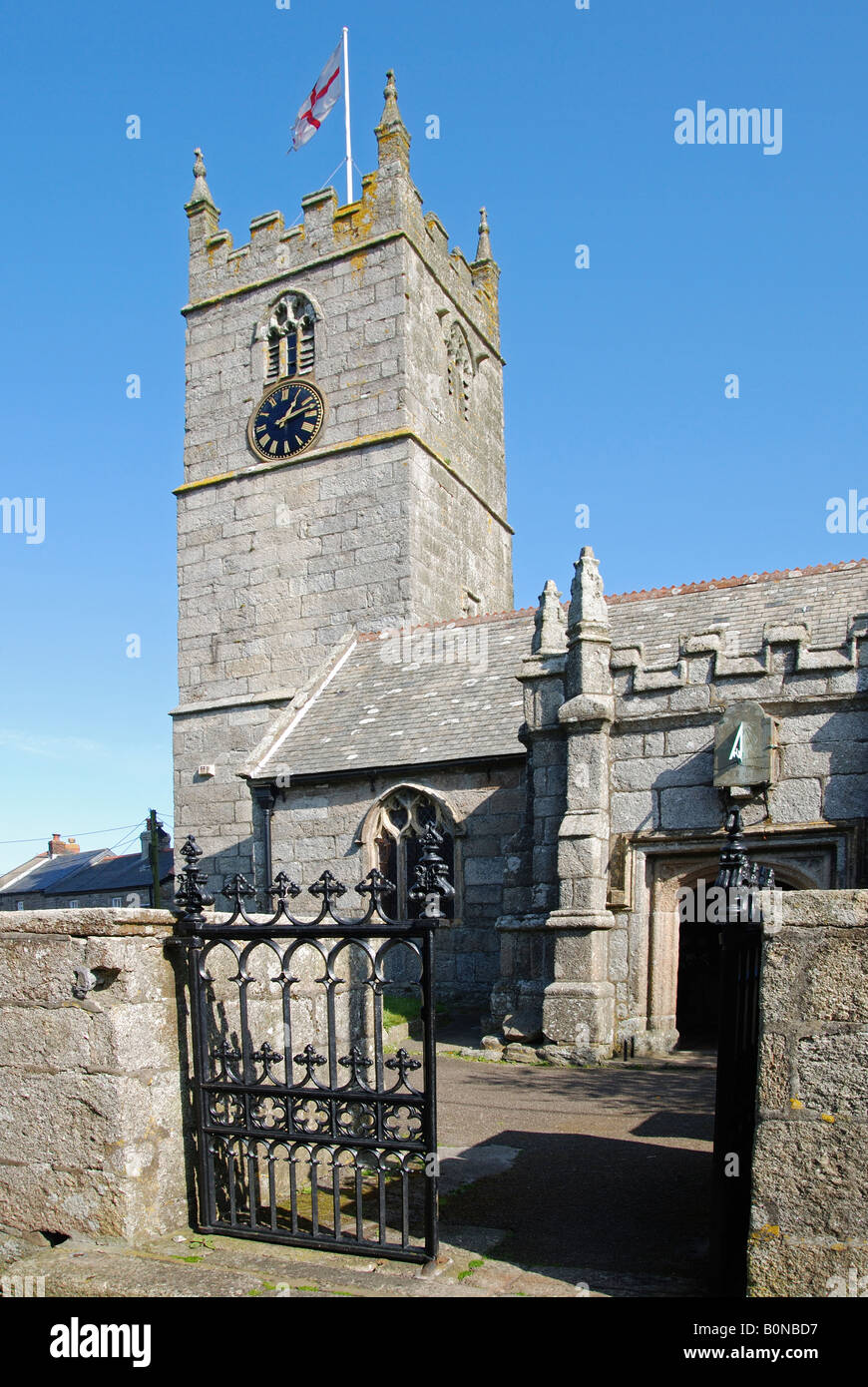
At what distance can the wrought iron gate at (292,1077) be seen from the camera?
4418 millimetres

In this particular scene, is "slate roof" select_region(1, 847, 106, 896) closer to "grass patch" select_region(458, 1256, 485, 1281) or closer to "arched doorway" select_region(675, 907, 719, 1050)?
"arched doorway" select_region(675, 907, 719, 1050)

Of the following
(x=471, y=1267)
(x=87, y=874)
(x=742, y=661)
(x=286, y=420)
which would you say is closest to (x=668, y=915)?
(x=742, y=661)

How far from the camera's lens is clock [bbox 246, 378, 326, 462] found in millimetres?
22469

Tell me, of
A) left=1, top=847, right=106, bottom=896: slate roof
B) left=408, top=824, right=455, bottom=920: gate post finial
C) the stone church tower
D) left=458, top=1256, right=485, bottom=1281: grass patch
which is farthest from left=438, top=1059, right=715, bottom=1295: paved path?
left=1, top=847, right=106, bottom=896: slate roof

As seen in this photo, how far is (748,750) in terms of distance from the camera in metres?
11.1

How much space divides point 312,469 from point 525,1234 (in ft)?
62.4

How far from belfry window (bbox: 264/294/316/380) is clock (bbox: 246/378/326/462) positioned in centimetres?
36

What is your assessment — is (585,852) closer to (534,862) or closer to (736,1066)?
(534,862)

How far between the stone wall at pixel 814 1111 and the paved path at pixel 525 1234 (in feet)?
2.77

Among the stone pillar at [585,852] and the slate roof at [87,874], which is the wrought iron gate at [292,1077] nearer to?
the stone pillar at [585,852]

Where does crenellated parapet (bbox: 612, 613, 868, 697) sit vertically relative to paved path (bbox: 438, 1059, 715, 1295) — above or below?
above

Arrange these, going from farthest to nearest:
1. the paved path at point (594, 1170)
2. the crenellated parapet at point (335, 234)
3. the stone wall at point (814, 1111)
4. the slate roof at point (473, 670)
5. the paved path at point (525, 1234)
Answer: the crenellated parapet at point (335, 234), the slate roof at point (473, 670), the paved path at point (594, 1170), the paved path at point (525, 1234), the stone wall at point (814, 1111)

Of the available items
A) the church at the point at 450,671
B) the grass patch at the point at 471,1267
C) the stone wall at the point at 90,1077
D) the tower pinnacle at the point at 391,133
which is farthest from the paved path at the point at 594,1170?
the tower pinnacle at the point at 391,133

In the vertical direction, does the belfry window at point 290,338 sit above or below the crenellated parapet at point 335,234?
below
